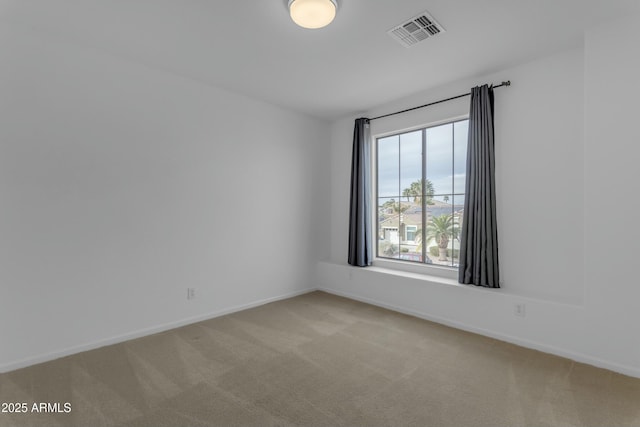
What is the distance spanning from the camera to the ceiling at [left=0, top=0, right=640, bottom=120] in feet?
7.44

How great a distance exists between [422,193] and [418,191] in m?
0.07

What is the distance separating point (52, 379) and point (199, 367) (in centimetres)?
107

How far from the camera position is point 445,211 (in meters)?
3.90

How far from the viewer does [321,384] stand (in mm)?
A: 2252

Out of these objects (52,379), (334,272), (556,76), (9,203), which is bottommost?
(52,379)

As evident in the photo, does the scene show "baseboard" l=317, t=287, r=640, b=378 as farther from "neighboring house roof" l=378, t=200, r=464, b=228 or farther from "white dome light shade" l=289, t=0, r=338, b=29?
"white dome light shade" l=289, t=0, r=338, b=29

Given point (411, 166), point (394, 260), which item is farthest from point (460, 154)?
point (394, 260)

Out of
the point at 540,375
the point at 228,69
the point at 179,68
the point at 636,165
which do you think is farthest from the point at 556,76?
the point at 179,68

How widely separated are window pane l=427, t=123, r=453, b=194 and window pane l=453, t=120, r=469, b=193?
0.05 meters

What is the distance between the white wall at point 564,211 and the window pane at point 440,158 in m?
0.25

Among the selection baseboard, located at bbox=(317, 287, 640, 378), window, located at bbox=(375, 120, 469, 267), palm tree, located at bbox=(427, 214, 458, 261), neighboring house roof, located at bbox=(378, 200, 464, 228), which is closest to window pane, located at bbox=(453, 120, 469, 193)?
window, located at bbox=(375, 120, 469, 267)

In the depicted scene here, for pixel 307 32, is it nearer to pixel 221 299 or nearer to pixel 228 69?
pixel 228 69

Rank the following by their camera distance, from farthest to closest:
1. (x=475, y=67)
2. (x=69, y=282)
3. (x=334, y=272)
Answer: (x=334, y=272) < (x=475, y=67) < (x=69, y=282)

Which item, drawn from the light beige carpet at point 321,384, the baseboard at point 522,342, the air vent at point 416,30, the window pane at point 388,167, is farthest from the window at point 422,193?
the air vent at point 416,30
